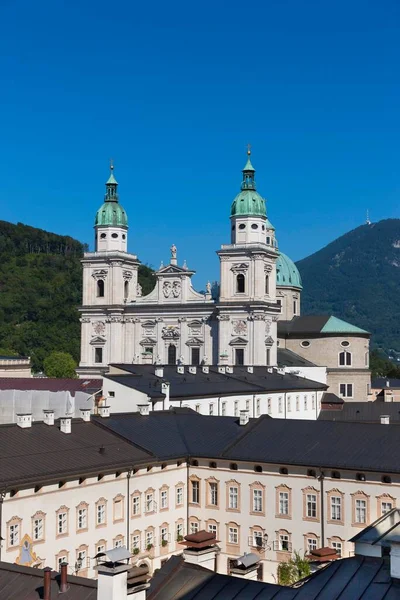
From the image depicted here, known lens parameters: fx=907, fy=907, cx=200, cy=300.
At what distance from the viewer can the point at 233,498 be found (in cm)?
4406

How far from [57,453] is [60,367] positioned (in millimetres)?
86687

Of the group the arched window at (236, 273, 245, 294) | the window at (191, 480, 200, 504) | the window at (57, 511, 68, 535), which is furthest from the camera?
the arched window at (236, 273, 245, 294)

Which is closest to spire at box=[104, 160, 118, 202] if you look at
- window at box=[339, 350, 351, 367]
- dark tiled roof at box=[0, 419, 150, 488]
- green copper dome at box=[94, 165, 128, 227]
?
green copper dome at box=[94, 165, 128, 227]

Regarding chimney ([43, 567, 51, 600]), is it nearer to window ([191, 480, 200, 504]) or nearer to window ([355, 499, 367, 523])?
window ([355, 499, 367, 523])

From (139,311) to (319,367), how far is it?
20717 mm

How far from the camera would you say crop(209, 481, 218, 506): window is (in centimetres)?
4462

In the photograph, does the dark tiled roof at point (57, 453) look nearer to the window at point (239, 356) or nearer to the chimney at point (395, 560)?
the chimney at point (395, 560)

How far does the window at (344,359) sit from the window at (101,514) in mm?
66213

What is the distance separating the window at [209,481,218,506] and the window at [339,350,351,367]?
59.7 meters

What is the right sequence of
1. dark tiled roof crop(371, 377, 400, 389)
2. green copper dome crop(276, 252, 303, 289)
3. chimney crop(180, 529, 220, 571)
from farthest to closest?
green copper dome crop(276, 252, 303, 289) → dark tiled roof crop(371, 377, 400, 389) → chimney crop(180, 529, 220, 571)

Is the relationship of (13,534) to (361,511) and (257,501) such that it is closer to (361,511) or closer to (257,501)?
(257,501)

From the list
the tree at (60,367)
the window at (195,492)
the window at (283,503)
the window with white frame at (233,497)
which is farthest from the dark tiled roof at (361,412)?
the tree at (60,367)

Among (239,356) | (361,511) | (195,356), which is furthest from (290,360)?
(361,511)

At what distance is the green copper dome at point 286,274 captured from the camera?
123875mm
